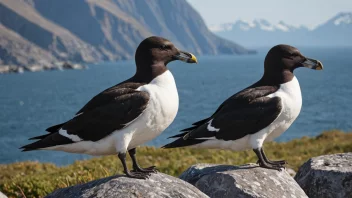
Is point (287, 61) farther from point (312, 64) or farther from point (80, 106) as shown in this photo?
point (80, 106)

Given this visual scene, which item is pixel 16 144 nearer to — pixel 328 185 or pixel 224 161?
pixel 224 161

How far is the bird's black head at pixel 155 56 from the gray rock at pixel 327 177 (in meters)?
3.91

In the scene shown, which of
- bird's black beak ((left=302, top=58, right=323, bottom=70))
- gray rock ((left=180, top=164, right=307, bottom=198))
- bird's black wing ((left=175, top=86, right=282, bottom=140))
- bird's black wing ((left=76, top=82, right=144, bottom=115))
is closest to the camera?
bird's black wing ((left=76, top=82, right=144, bottom=115))

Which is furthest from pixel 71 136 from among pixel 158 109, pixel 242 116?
pixel 242 116

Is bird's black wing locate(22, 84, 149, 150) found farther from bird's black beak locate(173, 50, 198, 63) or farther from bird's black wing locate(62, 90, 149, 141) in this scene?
bird's black beak locate(173, 50, 198, 63)

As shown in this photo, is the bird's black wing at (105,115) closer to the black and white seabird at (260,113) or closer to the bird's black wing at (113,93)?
the bird's black wing at (113,93)

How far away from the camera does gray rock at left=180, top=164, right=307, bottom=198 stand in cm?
844

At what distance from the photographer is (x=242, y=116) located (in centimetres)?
847

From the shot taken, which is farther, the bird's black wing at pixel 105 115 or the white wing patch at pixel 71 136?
the white wing patch at pixel 71 136

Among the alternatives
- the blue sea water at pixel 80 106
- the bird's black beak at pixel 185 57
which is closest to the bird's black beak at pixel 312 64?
the bird's black beak at pixel 185 57

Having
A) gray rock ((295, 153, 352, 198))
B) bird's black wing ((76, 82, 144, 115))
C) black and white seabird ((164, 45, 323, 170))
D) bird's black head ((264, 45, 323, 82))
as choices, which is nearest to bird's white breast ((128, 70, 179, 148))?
bird's black wing ((76, 82, 144, 115))

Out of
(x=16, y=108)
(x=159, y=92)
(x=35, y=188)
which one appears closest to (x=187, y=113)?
(x=16, y=108)

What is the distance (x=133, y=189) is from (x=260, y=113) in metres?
2.55

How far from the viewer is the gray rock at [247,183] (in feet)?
27.7
